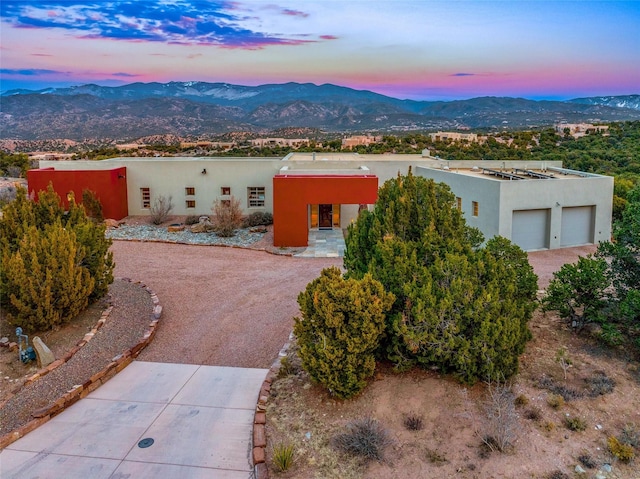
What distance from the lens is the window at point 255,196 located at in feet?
84.2

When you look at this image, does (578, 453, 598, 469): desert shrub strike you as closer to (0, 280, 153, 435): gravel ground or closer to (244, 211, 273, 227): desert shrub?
(0, 280, 153, 435): gravel ground

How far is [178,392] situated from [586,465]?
572cm

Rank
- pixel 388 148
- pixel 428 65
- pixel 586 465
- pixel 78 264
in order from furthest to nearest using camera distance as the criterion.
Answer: pixel 388 148 → pixel 428 65 → pixel 78 264 → pixel 586 465

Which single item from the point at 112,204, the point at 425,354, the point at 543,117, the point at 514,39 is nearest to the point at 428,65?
the point at 514,39

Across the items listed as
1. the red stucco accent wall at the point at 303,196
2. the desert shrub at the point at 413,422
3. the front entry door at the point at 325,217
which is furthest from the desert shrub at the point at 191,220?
the desert shrub at the point at 413,422

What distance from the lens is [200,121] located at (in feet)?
290

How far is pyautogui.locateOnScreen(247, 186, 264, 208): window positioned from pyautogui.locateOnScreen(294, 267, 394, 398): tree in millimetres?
19037

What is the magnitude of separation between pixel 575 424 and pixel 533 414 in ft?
1.66

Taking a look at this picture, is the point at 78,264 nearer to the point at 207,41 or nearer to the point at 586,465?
the point at 586,465

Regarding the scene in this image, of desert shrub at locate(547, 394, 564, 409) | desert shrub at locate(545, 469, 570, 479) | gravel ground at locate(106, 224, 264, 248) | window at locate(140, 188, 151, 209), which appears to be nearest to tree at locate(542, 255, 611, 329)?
desert shrub at locate(547, 394, 564, 409)

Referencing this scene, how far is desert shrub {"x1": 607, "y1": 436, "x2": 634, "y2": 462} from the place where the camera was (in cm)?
568

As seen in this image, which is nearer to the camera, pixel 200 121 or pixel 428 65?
pixel 428 65

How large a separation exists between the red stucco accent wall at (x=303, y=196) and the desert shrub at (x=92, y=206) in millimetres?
9627

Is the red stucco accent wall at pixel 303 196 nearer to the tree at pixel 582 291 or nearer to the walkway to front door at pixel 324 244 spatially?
the walkway to front door at pixel 324 244
